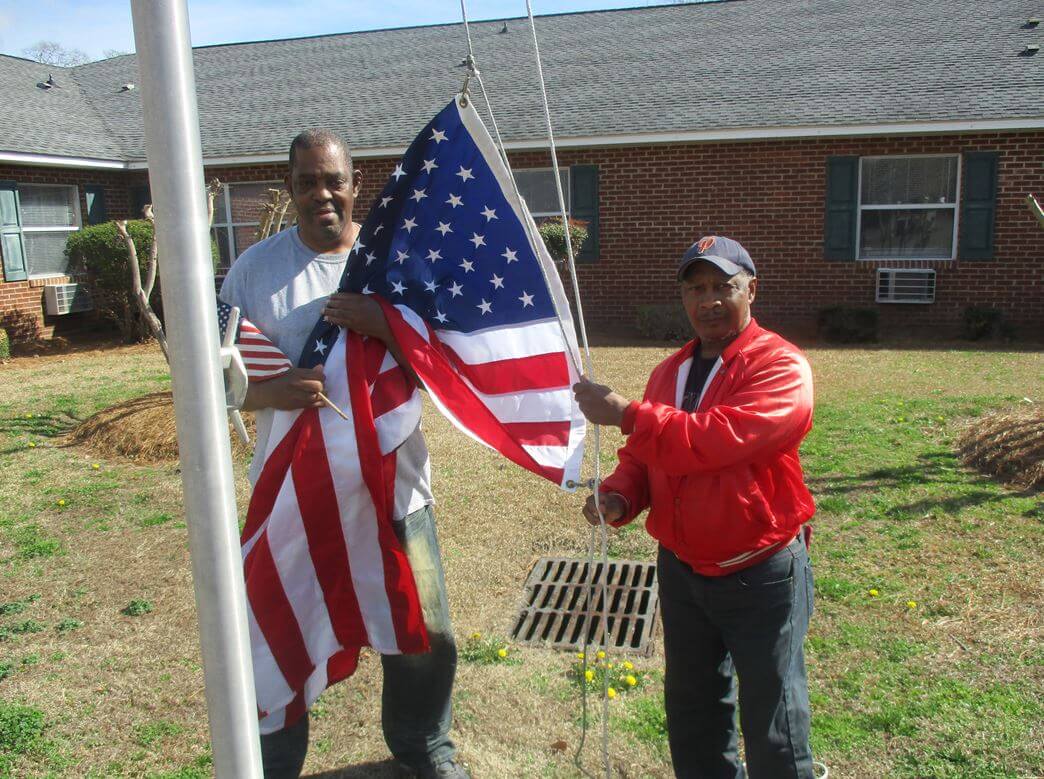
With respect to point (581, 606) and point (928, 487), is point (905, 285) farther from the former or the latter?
point (581, 606)

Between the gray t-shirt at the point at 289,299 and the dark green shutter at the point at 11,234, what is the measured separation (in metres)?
12.5

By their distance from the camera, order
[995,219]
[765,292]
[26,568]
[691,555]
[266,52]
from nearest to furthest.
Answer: [691,555] < [26,568] < [995,219] < [765,292] < [266,52]

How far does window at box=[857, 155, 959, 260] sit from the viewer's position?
12.8m

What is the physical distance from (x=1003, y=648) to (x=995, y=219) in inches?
412

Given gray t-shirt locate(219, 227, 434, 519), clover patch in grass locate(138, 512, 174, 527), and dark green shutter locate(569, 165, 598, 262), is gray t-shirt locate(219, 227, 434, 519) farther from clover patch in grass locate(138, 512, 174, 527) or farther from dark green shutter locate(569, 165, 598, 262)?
dark green shutter locate(569, 165, 598, 262)

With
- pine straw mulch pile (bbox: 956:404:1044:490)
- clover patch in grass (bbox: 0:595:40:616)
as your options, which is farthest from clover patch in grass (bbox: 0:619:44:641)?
pine straw mulch pile (bbox: 956:404:1044:490)

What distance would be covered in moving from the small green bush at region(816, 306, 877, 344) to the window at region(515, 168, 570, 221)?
456cm

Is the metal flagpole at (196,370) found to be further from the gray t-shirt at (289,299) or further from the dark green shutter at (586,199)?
the dark green shutter at (586,199)

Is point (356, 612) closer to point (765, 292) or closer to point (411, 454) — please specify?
point (411, 454)

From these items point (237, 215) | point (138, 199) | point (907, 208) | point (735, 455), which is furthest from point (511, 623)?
point (138, 199)

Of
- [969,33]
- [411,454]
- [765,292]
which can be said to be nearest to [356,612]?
[411,454]

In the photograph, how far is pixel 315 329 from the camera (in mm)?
2666

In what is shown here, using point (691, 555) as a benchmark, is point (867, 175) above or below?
above

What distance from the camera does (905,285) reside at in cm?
1280
